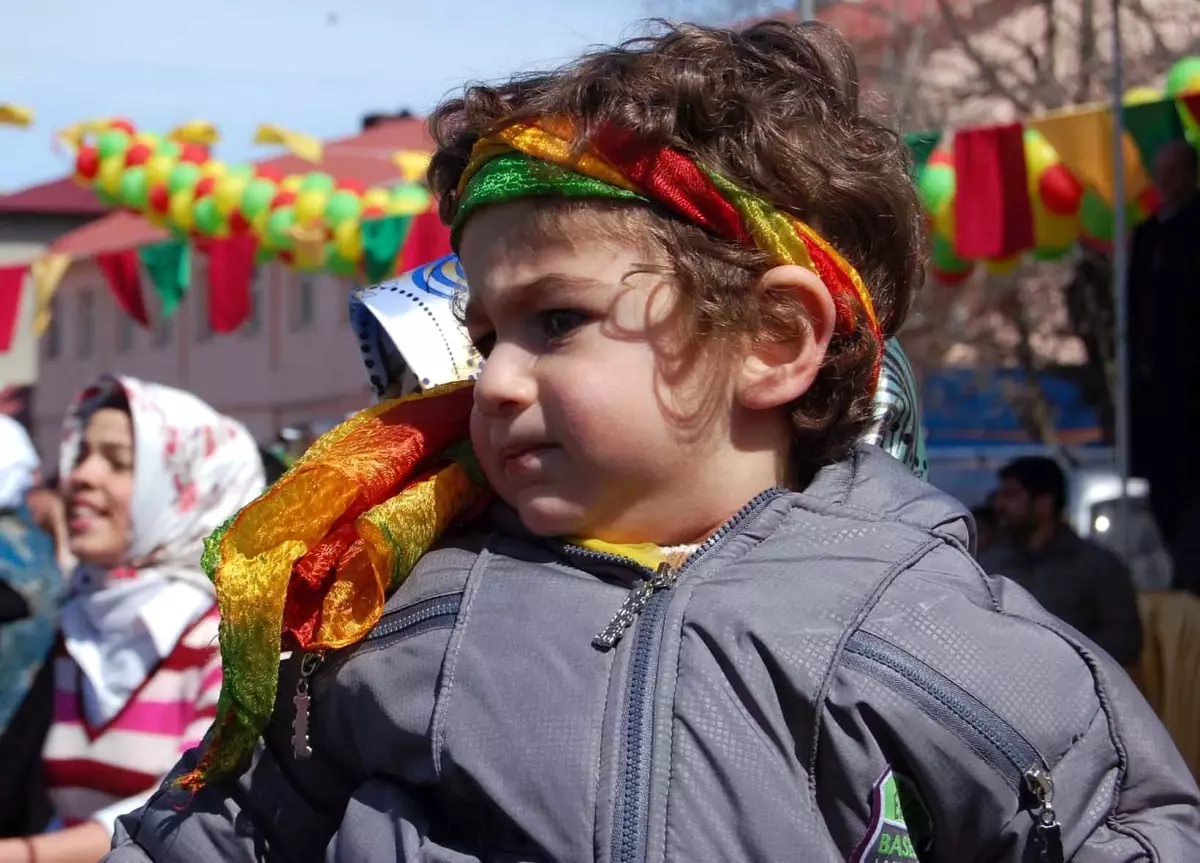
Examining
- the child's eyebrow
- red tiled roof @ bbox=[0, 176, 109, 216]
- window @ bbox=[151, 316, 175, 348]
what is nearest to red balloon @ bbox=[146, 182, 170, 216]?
the child's eyebrow

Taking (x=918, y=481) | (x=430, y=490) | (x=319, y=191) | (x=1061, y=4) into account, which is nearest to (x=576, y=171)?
(x=430, y=490)

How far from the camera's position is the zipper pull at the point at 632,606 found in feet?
4.45

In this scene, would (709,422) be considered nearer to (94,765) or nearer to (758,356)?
(758,356)

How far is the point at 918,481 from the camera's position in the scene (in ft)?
5.09

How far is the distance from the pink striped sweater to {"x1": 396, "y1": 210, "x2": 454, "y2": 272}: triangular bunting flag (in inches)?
285

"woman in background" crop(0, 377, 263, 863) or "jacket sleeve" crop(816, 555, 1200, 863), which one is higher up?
"jacket sleeve" crop(816, 555, 1200, 863)

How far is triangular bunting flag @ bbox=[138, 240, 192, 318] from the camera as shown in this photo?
12781 mm

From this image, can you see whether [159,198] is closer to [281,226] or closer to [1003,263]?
[281,226]

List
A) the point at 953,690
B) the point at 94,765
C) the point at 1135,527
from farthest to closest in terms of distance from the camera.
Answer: the point at 1135,527 → the point at 94,765 → the point at 953,690

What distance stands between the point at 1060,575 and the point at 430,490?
20.0 ft

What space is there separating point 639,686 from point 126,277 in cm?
1288

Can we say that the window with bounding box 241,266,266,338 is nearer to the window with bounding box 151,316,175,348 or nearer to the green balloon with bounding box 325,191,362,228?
the window with bounding box 151,316,175,348

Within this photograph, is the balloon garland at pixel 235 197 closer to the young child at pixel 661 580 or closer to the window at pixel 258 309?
the young child at pixel 661 580

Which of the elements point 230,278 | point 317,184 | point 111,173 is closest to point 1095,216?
point 317,184
